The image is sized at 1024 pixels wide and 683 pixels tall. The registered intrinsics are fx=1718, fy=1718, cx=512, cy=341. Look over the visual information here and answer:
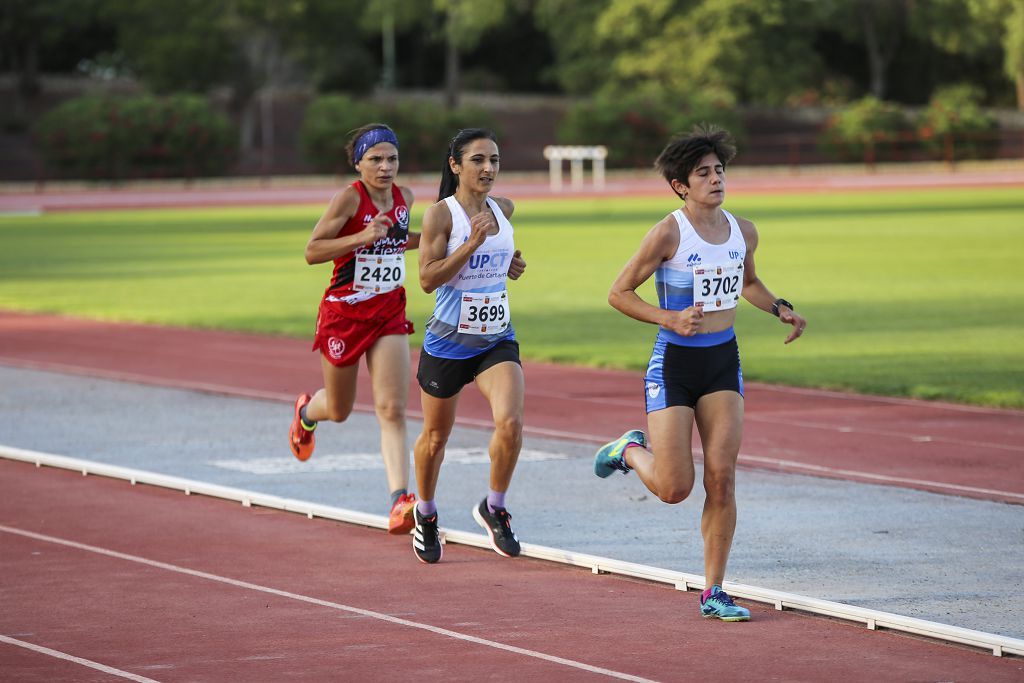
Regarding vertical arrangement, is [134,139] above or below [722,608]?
above

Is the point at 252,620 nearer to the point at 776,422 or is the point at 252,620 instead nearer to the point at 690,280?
the point at 690,280

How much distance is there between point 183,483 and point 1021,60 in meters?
66.1

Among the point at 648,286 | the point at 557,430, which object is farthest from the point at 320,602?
the point at 648,286

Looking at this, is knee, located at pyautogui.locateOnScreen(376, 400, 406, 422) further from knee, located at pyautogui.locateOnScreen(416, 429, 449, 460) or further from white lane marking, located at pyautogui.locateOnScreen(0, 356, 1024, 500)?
white lane marking, located at pyautogui.locateOnScreen(0, 356, 1024, 500)

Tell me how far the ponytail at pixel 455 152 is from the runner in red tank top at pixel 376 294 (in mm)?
565

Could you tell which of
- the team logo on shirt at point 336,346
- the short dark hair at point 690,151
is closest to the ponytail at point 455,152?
the team logo on shirt at point 336,346

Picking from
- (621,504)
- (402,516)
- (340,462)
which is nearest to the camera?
(402,516)

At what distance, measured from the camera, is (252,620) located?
7.13 metres

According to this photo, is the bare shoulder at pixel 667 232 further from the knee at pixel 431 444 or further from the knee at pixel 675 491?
the knee at pixel 431 444

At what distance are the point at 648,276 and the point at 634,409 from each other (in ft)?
22.1

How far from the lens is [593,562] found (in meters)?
8.02

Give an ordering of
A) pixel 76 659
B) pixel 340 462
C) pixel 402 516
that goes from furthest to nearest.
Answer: pixel 340 462
pixel 402 516
pixel 76 659

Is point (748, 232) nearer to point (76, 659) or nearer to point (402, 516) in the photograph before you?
point (402, 516)

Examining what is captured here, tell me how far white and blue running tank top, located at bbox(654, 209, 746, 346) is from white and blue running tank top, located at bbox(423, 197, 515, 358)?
1.14 m
